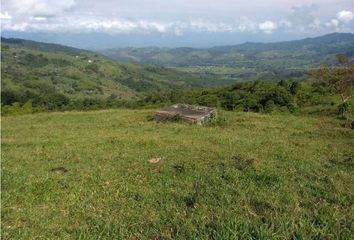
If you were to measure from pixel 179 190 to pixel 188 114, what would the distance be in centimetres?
2062

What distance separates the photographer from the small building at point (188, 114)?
1147 inches

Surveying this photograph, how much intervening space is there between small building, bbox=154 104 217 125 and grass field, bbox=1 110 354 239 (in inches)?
386

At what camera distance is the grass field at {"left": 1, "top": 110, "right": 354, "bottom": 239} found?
6.80 metres

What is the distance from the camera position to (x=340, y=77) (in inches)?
1538

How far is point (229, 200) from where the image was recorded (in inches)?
344

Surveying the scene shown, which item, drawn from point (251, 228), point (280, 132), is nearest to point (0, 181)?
point (251, 228)

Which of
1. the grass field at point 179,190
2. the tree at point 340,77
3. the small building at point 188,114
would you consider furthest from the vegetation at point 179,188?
the tree at point 340,77

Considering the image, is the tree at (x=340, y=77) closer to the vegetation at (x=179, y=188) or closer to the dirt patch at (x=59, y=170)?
the vegetation at (x=179, y=188)

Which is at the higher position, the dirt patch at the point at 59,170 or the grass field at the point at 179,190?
the grass field at the point at 179,190

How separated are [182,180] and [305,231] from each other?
5.47 meters

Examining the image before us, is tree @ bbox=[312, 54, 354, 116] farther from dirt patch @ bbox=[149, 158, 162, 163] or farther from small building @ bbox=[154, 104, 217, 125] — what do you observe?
dirt patch @ bbox=[149, 158, 162, 163]

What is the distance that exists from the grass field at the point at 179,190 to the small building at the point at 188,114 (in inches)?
386

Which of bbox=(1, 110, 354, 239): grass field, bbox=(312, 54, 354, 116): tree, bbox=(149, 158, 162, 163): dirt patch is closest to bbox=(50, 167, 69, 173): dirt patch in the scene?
bbox=(1, 110, 354, 239): grass field

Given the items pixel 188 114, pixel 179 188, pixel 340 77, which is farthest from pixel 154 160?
pixel 340 77
